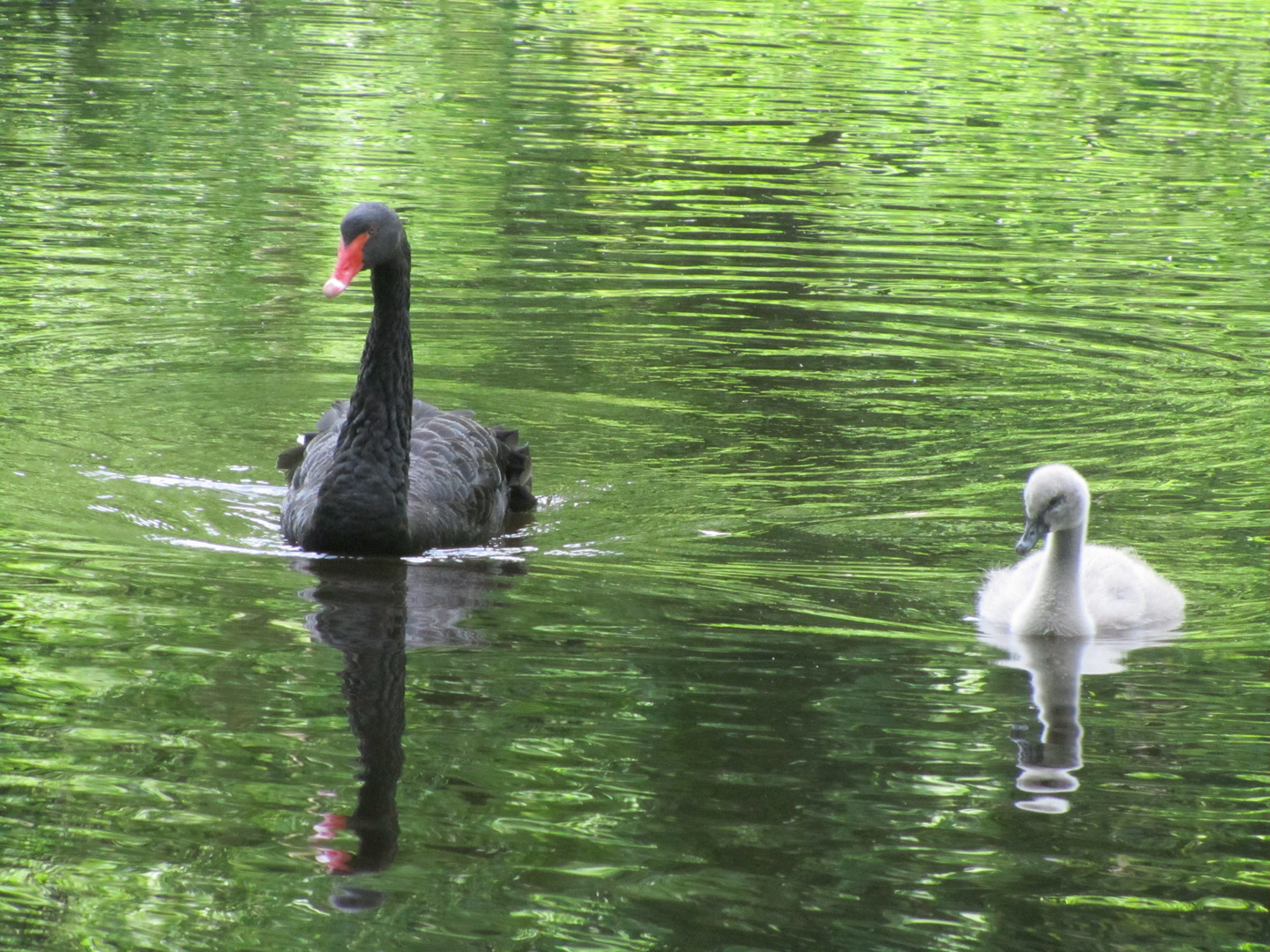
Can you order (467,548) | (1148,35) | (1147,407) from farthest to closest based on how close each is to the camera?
(1148,35) < (1147,407) < (467,548)

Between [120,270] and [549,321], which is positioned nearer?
[549,321]

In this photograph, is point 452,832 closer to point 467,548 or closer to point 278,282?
point 467,548

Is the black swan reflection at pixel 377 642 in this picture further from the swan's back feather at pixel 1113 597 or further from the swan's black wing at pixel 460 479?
the swan's back feather at pixel 1113 597

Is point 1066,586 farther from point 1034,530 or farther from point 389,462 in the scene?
point 389,462

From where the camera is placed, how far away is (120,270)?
476 inches

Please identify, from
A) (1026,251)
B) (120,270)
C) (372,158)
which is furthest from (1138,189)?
(120,270)

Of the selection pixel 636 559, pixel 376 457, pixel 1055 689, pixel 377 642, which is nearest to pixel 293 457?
pixel 376 457

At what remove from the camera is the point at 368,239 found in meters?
7.07

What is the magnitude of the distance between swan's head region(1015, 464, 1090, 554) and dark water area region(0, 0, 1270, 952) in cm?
43

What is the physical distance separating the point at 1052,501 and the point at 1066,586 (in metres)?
0.30

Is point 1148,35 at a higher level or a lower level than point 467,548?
higher

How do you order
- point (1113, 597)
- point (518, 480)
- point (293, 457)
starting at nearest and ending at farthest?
1. point (1113, 597)
2. point (518, 480)
3. point (293, 457)

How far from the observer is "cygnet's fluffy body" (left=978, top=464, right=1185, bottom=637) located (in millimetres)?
6309

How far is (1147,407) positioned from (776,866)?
570 cm
